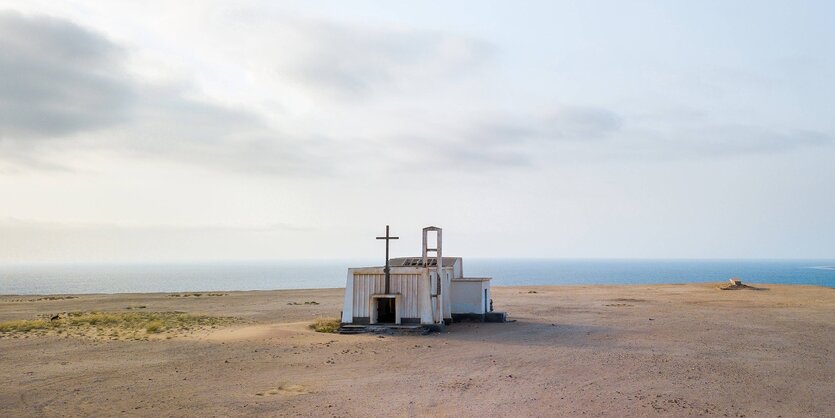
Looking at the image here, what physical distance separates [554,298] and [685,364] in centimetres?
3694

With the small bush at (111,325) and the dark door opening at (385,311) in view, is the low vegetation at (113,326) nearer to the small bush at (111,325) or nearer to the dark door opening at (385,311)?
the small bush at (111,325)

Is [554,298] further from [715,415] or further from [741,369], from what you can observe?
[715,415]

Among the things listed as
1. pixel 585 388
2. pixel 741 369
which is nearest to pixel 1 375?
pixel 585 388

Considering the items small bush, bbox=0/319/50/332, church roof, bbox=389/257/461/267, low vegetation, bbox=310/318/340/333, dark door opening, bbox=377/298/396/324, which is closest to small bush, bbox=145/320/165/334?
small bush, bbox=0/319/50/332

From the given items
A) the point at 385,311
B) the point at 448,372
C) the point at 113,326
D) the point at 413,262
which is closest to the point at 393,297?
the point at 385,311

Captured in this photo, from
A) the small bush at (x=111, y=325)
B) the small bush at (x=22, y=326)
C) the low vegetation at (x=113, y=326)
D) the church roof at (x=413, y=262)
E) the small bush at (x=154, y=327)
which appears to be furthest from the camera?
the church roof at (x=413, y=262)

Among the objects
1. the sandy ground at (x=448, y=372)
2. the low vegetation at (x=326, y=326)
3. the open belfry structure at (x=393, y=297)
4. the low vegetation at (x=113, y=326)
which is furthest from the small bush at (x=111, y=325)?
the open belfry structure at (x=393, y=297)

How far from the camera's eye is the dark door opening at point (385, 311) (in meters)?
32.4

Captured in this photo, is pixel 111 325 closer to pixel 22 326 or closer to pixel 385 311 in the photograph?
pixel 22 326

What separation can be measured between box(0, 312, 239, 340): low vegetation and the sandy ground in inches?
84.1

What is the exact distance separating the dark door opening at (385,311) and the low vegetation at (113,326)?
933 centimetres

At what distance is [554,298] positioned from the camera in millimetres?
59000

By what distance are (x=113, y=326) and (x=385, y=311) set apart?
14540mm

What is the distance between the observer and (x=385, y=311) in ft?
108
